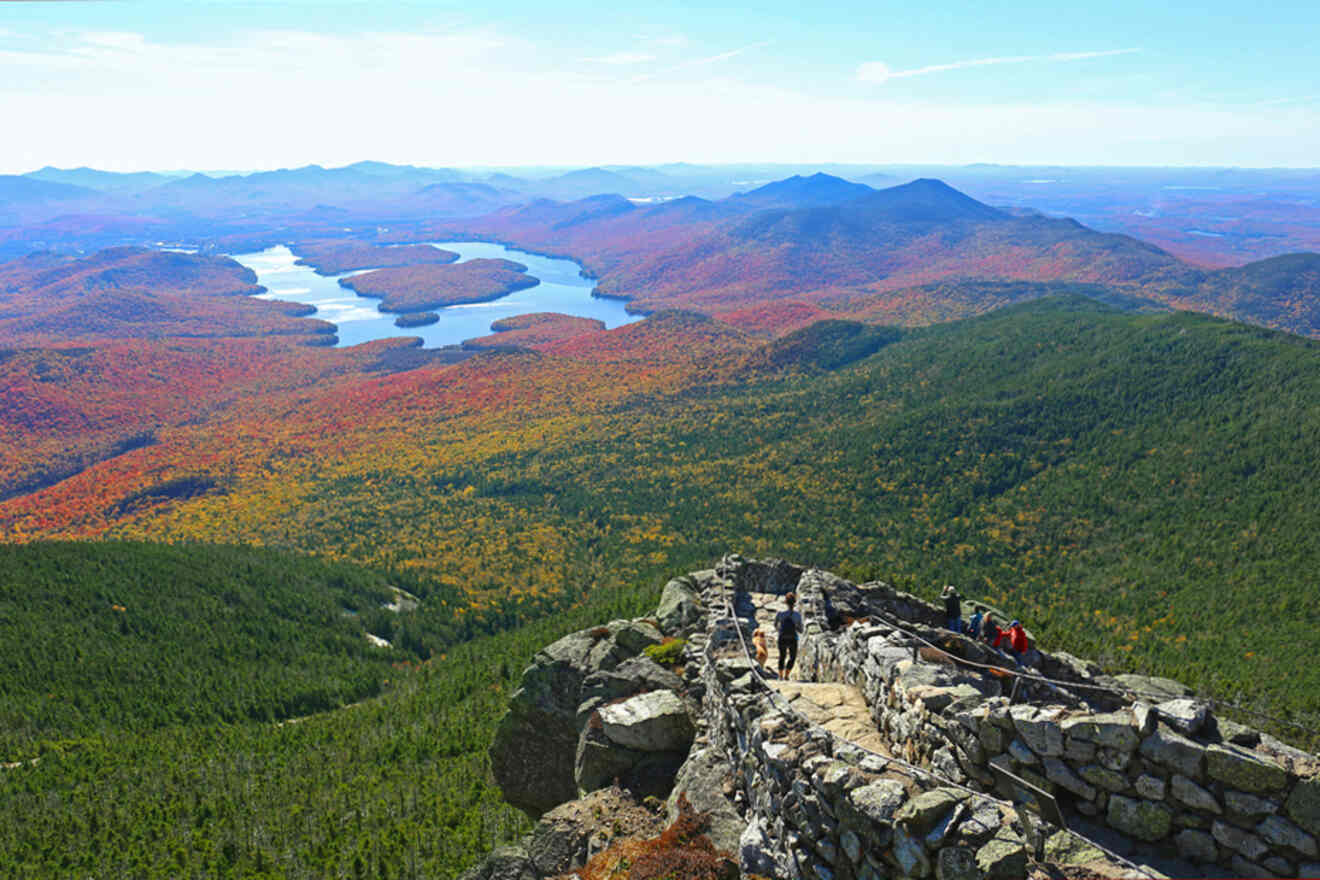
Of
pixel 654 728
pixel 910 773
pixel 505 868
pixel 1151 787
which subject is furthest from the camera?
pixel 654 728

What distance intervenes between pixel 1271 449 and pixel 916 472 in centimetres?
3338

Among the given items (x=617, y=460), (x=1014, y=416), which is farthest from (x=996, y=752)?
(x=617, y=460)

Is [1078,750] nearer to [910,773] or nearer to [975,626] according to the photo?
[910,773]

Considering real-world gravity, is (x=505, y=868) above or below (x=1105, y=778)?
below

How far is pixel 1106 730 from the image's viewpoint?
→ 11.4 m

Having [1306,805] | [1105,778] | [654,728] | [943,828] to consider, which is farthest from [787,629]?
[1306,805]

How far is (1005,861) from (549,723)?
730 inches

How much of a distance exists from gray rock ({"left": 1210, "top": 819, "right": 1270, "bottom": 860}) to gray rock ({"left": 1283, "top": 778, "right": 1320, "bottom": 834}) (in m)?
0.59

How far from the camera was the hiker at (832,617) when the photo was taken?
2205cm

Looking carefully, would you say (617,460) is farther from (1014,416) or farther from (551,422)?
(1014,416)

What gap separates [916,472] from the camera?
90.9 m

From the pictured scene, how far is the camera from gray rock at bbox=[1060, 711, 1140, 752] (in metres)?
11.2

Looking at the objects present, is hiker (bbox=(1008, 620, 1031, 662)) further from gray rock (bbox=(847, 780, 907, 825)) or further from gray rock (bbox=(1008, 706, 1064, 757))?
gray rock (bbox=(847, 780, 907, 825))

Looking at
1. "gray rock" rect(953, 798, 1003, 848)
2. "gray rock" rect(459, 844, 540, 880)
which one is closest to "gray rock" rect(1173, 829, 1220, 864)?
"gray rock" rect(953, 798, 1003, 848)
